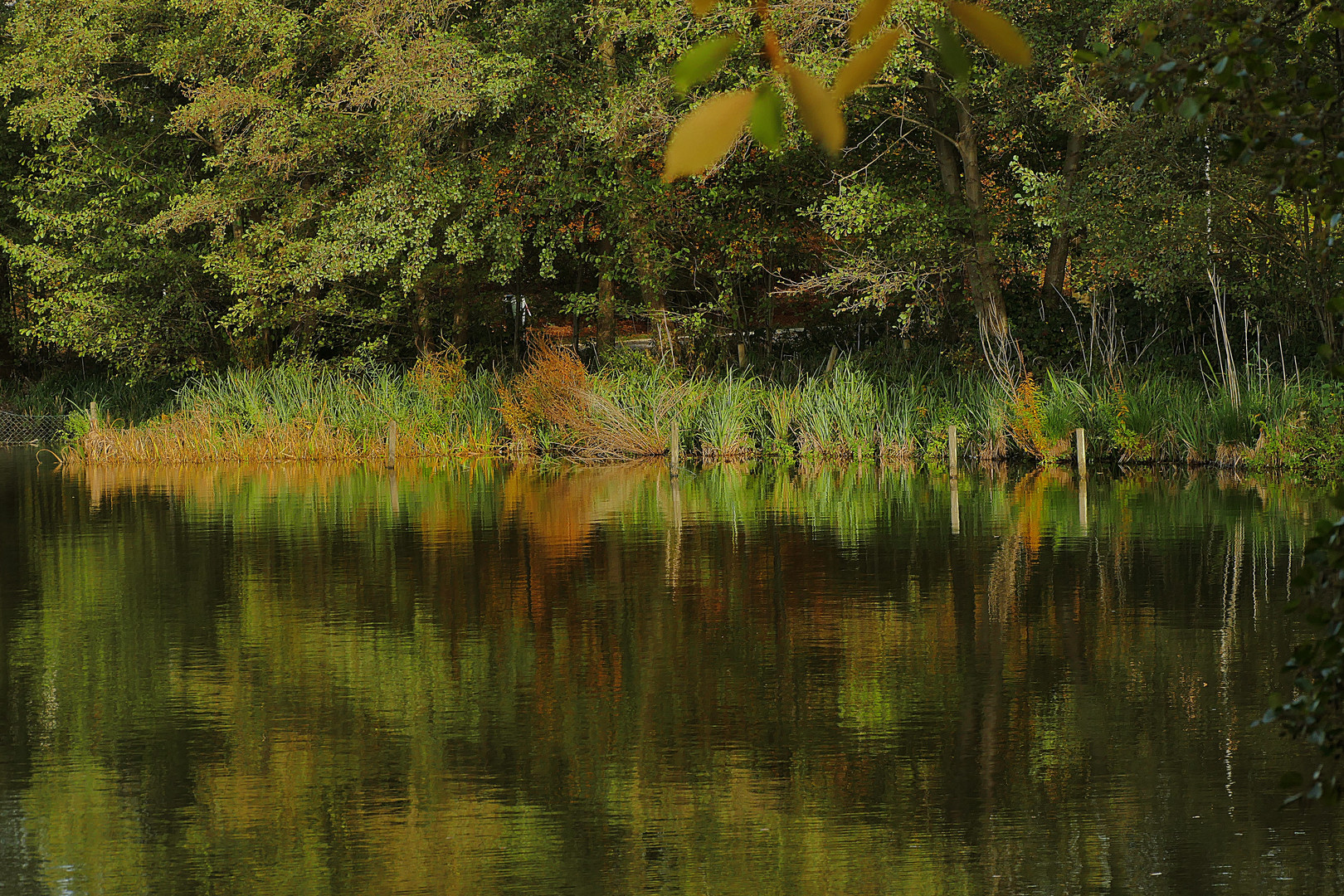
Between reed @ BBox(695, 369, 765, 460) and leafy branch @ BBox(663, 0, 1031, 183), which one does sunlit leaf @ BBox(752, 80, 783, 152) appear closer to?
leafy branch @ BBox(663, 0, 1031, 183)

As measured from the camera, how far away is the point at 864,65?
177cm

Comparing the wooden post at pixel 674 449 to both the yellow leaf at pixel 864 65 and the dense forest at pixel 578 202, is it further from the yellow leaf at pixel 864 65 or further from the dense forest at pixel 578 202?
the yellow leaf at pixel 864 65

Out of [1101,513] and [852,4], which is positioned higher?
[852,4]

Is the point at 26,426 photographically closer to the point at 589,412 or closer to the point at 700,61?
the point at 589,412

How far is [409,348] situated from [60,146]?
8484 mm

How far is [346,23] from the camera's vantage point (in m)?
30.7

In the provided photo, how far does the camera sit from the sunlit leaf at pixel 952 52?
185cm

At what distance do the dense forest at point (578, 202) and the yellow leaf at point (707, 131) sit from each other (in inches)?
813

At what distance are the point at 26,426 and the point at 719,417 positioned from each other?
Result: 19228mm

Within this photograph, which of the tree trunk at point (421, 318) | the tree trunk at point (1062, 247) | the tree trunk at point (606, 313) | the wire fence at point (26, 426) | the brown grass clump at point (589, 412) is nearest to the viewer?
the tree trunk at point (1062, 247)

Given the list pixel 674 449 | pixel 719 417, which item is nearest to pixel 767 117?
pixel 674 449

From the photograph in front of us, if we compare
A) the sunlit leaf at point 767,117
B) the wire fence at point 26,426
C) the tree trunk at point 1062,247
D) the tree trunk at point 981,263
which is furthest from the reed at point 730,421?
the sunlit leaf at point 767,117

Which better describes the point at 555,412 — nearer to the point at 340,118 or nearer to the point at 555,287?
the point at 340,118

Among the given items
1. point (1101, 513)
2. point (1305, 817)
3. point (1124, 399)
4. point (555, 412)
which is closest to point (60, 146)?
point (555, 412)
